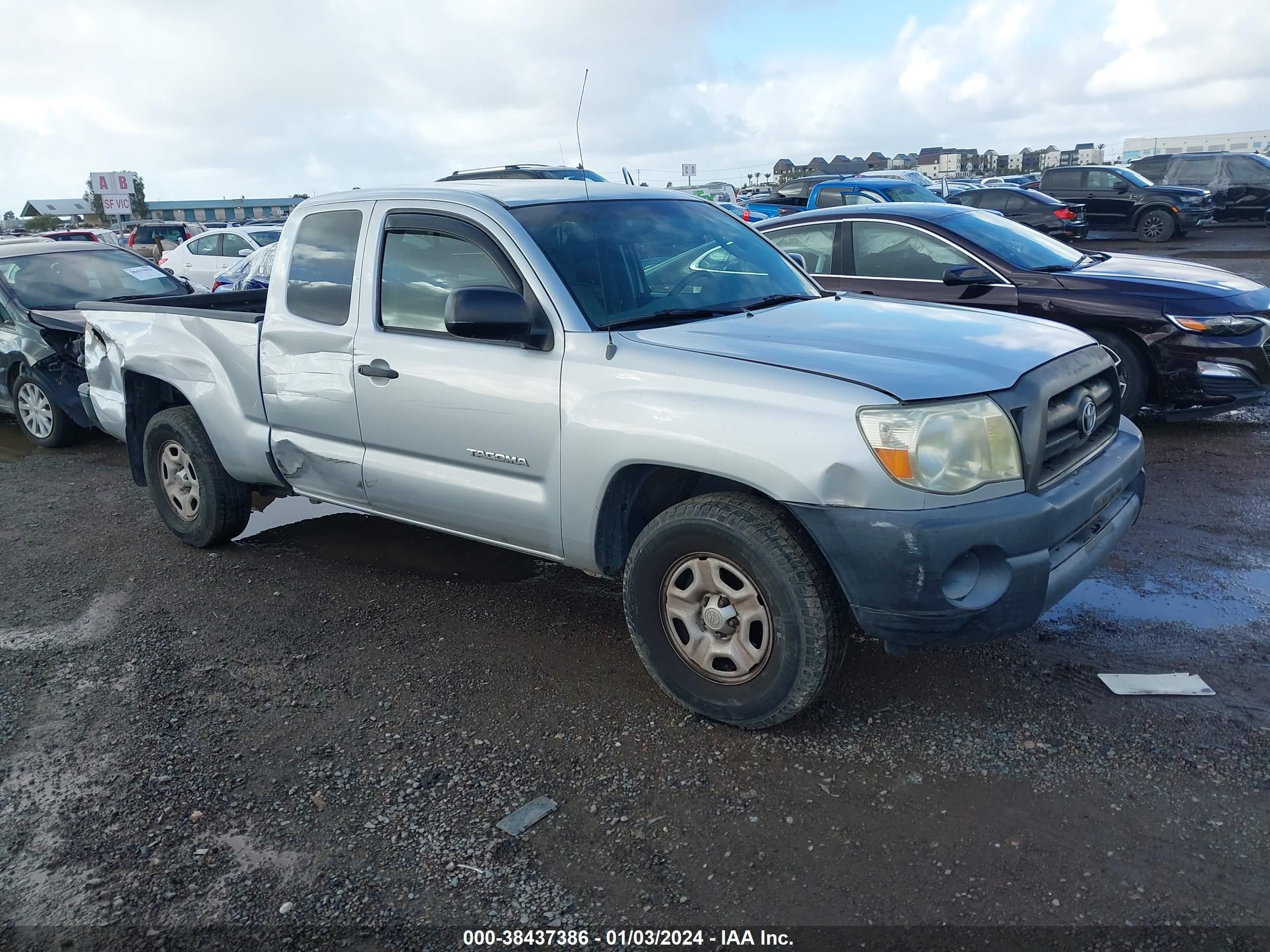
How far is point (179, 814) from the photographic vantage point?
3.21 m

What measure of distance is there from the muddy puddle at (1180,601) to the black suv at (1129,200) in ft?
70.8

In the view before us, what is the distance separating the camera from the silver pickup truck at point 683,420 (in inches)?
121

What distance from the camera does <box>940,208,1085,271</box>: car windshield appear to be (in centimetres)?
729

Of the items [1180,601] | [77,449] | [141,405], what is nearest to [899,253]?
[1180,601]

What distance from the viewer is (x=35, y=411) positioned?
848 cm

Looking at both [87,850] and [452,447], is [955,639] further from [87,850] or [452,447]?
[87,850]

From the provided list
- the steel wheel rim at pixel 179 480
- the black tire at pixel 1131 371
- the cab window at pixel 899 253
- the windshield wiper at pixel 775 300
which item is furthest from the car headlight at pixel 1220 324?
the steel wheel rim at pixel 179 480

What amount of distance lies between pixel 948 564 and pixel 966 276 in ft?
14.1

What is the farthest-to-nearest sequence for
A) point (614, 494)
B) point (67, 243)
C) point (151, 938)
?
point (67, 243) < point (614, 494) < point (151, 938)

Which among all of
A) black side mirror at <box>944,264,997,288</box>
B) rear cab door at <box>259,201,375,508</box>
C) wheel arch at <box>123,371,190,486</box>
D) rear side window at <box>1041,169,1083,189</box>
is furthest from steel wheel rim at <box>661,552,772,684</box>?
rear side window at <box>1041,169,1083,189</box>

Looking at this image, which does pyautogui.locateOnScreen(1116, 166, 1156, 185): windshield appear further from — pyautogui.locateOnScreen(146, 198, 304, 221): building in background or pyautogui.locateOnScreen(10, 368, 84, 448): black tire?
pyautogui.locateOnScreen(146, 198, 304, 221): building in background

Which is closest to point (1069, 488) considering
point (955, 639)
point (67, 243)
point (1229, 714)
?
point (955, 639)

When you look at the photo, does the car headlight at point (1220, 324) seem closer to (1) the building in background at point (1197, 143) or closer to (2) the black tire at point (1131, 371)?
(2) the black tire at point (1131, 371)

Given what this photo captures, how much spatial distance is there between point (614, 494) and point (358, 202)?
1996mm
